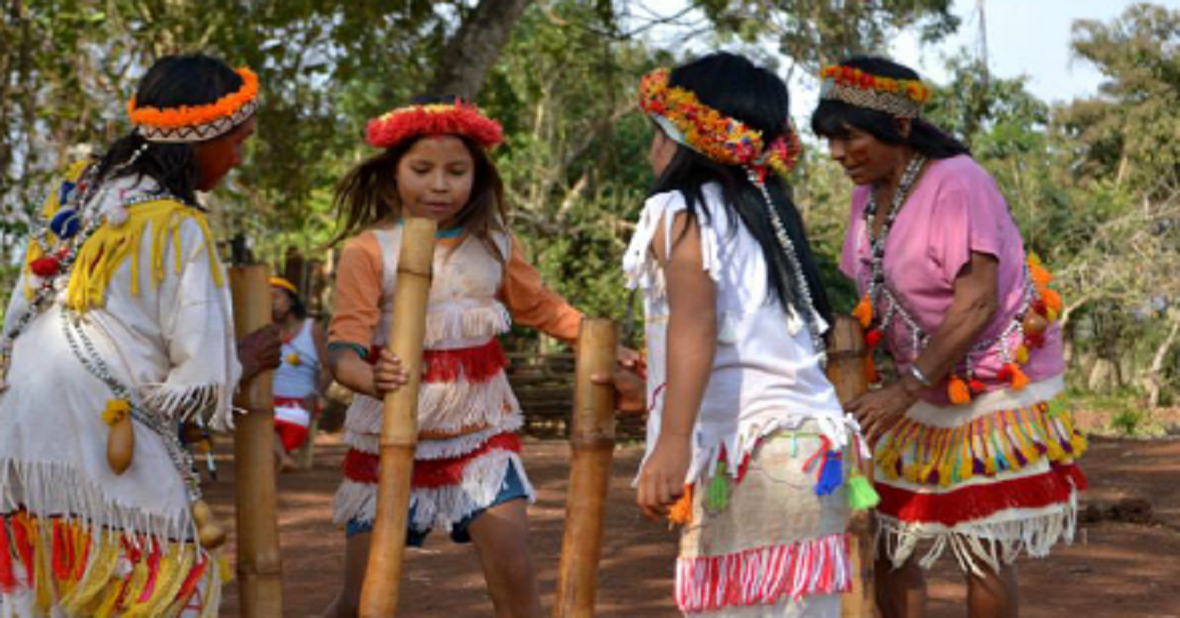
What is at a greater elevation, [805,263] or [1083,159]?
[1083,159]

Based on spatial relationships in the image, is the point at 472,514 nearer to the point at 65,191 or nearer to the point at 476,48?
the point at 65,191

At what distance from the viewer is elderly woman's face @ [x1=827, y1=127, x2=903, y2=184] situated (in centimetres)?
445

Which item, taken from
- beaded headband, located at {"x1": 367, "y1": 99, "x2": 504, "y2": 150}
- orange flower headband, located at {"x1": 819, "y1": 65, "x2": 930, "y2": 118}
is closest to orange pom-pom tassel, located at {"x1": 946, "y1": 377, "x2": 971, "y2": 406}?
orange flower headband, located at {"x1": 819, "y1": 65, "x2": 930, "y2": 118}

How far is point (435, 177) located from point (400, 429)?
2.89ft

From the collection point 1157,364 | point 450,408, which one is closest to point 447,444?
point 450,408

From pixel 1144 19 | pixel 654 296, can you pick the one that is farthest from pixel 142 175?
pixel 1144 19

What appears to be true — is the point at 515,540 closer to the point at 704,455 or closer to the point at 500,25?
the point at 704,455

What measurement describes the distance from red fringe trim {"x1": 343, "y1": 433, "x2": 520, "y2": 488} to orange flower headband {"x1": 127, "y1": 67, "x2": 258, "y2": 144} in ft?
3.97

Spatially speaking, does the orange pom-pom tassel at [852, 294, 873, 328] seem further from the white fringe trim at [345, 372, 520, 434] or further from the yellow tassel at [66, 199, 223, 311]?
the yellow tassel at [66, 199, 223, 311]

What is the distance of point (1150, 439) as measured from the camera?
15930 mm

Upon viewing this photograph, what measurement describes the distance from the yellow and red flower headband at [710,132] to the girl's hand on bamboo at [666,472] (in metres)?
0.67

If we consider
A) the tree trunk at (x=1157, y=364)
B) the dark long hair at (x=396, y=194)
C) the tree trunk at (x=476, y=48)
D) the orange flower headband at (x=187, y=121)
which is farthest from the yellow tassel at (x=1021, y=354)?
the tree trunk at (x=1157, y=364)

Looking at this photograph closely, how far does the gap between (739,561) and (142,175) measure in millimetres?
1686

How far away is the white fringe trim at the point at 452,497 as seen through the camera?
4.63 m
